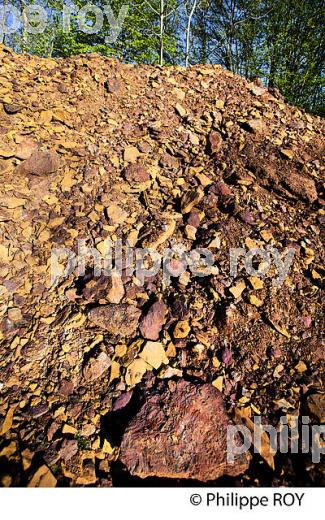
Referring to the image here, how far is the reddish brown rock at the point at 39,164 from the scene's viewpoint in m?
2.76

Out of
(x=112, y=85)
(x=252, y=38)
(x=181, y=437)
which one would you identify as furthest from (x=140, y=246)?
(x=252, y=38)

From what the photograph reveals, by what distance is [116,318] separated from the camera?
2.06 metres

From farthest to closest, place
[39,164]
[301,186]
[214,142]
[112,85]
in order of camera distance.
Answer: [112,85], [214,142], [301,186], [39,164]

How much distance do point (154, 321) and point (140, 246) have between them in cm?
71

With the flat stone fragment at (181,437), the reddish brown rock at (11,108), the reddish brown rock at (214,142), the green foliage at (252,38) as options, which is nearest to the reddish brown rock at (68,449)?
the flat stone fragment at (181,437)

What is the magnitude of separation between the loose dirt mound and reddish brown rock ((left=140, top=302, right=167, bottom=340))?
0.01 m

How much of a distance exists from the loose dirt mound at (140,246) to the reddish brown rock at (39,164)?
0.02 m

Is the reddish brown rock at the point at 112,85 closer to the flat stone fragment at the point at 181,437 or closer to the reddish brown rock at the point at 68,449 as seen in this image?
the flat stone fragment at the point at 181,437

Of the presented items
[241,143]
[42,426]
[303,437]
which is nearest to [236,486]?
[303,437]

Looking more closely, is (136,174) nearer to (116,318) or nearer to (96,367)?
(116,318)

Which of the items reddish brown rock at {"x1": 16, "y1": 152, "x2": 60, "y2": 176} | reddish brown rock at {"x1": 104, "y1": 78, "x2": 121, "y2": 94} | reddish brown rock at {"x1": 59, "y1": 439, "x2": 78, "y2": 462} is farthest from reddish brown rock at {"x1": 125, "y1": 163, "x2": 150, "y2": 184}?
reddish brown rock at {"x1": 59, "y1": 439, "x2": 78, "y2": 462}

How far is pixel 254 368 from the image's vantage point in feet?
6.34

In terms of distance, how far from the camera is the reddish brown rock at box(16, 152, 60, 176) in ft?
9.05

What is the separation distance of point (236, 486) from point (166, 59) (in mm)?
14069
